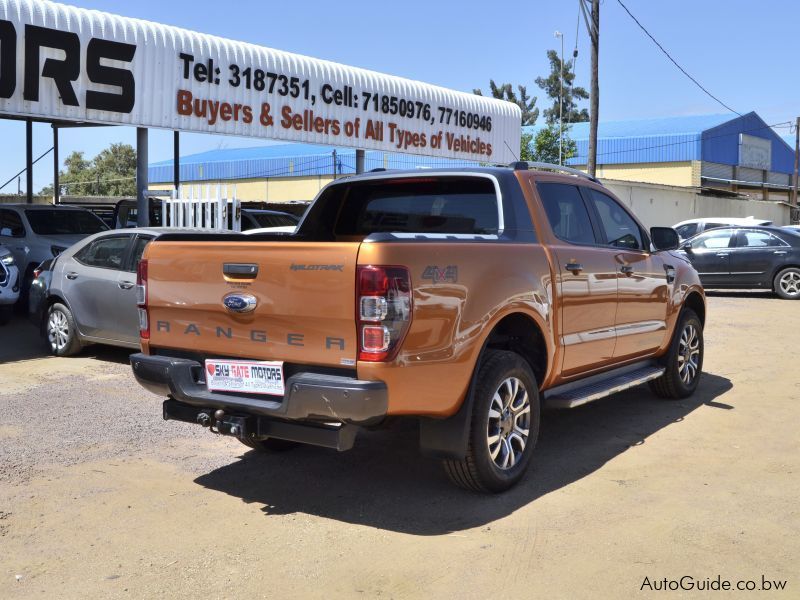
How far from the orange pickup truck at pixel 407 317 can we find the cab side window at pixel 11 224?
30.9 ft

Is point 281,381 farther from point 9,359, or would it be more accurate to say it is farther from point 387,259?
point 9,359

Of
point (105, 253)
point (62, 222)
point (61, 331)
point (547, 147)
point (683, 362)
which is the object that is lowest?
point (61, 331)

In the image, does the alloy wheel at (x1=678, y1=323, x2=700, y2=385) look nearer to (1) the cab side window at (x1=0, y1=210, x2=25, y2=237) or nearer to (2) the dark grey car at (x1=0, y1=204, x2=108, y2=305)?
(2) the dark grey car at (x1=0, y1=204, x2=108, y2=305)

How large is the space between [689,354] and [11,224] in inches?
437

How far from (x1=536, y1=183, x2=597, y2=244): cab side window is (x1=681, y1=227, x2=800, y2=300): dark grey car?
1264 cm

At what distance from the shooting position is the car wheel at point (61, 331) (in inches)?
388

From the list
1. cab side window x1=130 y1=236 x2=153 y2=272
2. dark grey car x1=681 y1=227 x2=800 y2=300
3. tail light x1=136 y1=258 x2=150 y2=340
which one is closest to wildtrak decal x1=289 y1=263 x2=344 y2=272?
tail light x1=136 y1=258 x2=150 y2=340

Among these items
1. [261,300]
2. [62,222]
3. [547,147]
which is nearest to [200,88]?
[62,222]

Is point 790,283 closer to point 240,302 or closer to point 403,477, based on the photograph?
point 403,477

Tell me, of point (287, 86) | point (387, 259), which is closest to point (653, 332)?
point (387, 259)

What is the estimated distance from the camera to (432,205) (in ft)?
19.4

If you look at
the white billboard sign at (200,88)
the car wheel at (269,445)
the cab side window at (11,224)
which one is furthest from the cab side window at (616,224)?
the cab side window at (11,224)

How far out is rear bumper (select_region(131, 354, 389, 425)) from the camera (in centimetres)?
425

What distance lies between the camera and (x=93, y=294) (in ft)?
31.3
